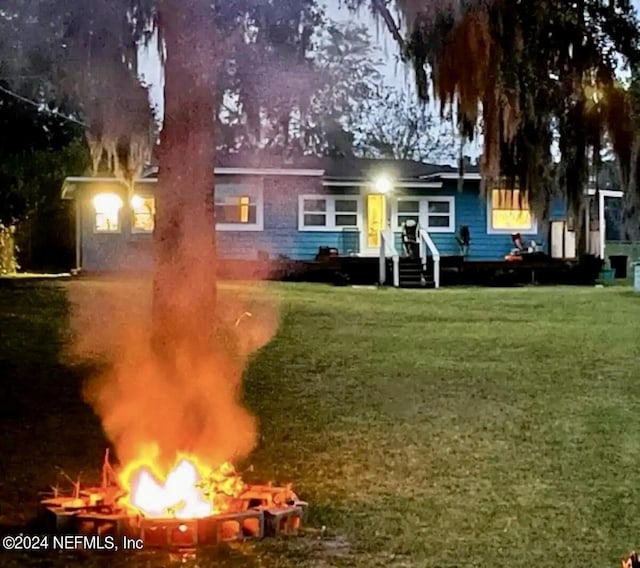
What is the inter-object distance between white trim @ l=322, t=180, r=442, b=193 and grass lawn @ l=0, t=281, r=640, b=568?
903cm

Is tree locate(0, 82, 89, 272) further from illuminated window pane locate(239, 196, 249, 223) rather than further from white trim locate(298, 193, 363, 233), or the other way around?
white trim locate(298, 193, 363, 233)

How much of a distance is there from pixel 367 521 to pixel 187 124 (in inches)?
73.0

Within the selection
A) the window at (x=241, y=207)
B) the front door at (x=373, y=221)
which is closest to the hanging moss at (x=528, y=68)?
the window at (x=241, y=207)

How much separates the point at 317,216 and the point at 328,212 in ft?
0.80

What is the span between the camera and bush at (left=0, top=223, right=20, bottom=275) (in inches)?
765

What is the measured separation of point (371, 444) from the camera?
6.38 m

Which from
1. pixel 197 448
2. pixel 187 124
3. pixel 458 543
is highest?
pixel 187 124

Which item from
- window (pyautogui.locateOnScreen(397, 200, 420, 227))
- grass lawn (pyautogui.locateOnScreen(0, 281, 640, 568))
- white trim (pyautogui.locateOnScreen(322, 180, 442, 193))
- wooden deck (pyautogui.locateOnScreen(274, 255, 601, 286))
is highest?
white trim (pyautogui.locateOnScreen(322, 180, 442, 193))

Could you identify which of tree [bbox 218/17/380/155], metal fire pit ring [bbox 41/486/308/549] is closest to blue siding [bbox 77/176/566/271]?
tree [bbox 218/17/380/155]

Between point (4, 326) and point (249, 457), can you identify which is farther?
point (4, 326)

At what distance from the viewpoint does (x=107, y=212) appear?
21422 mm

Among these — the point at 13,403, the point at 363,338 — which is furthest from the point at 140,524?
the point at 363,338

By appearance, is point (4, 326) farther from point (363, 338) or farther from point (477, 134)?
point (477, 134)

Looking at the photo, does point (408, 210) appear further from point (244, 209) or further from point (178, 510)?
point (178, 510)
